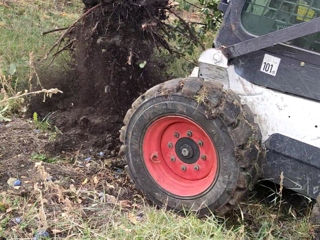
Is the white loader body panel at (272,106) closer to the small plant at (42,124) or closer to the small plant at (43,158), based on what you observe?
the small plant at (43,158)

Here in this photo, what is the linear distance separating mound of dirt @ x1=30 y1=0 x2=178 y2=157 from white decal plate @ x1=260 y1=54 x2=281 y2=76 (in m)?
1.09

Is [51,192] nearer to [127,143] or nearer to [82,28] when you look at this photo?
[127,143]

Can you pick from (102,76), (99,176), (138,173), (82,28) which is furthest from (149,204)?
(82,28)

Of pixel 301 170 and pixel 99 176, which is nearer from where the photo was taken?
pixel 301 170

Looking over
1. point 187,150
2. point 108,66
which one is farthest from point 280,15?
point 108,66

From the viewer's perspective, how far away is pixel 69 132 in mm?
4223

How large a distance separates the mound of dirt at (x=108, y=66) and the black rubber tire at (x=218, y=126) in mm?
774

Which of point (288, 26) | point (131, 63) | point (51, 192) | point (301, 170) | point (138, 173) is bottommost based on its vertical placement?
point (51, 192)

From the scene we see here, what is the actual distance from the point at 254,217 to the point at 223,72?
923 mm

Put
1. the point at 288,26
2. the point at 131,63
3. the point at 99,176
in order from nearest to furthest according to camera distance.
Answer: the point at 288,26 < the point at 99,176 < the point at 131,63

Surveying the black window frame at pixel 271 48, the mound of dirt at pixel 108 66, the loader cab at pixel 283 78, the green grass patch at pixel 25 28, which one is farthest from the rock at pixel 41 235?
the green grass patch at pixel 25 28

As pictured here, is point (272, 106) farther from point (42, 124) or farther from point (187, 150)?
point (42, 124)

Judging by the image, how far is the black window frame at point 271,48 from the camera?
295 centimetres

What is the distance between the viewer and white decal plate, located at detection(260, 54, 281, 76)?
307 cm
